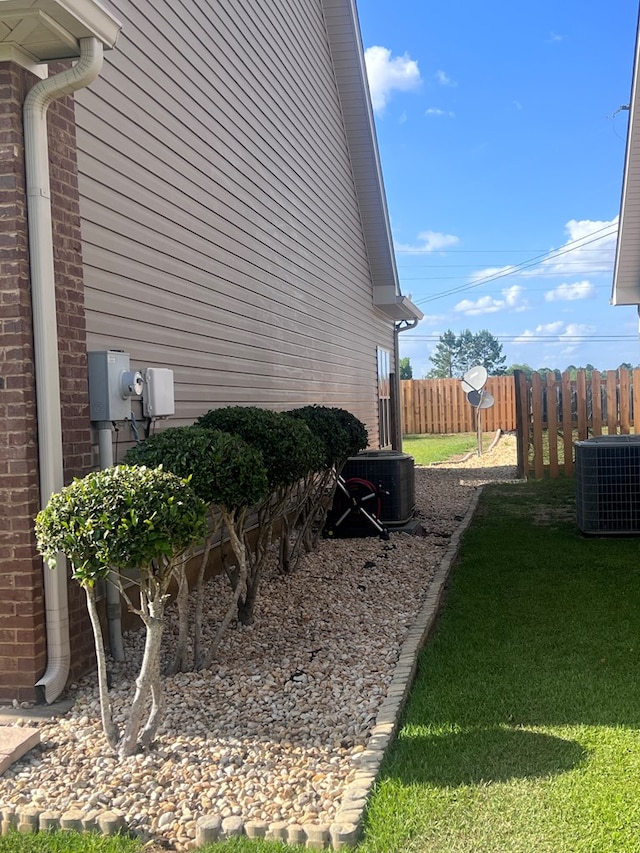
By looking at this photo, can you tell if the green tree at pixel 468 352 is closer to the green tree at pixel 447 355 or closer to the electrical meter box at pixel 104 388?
the green tree at pixel 447 355

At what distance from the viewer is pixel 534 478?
14.2 metres

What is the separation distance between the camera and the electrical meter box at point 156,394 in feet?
17.4

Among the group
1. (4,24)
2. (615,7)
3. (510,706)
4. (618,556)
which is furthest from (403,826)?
(615,7)

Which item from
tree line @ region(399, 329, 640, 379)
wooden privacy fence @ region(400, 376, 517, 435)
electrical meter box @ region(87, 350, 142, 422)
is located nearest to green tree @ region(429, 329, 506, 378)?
tree line @ region(399, 329, 640, 379)

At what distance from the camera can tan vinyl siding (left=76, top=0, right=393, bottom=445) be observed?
527cm

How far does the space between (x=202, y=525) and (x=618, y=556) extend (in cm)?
513

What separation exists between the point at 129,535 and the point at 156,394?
2.15 metres

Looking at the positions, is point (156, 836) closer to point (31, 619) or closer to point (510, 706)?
point (31, 619)

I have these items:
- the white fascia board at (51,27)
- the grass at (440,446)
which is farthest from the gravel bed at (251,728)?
the grass at (440,446)

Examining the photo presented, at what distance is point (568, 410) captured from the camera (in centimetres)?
1408

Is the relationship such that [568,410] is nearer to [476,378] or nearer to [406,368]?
[476,378]

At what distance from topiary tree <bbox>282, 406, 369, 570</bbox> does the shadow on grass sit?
3301 mm

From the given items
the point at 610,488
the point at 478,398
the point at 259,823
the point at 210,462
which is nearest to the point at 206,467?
the point at 210,462

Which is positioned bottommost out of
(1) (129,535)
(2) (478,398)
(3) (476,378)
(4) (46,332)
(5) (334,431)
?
(1) (129,535)
